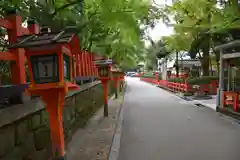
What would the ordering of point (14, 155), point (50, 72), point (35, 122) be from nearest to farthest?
point (50, 72)
point (14, 155)
point (35, 122)

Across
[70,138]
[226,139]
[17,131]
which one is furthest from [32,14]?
[226,139]

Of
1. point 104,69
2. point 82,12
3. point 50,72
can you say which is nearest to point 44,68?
point 50,72

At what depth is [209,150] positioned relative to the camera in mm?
7418

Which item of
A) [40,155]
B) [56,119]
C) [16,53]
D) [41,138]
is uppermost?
[16,53]

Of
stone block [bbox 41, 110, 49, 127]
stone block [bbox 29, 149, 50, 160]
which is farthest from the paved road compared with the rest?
stone block [bbox 41, 110, 49, 127]

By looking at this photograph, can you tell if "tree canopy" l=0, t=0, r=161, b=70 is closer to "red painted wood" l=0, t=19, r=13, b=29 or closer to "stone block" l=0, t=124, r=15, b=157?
"red painted wood" l=0, t=19, r=13, b=29

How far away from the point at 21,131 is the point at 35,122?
71cm

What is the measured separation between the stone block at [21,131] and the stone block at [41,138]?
0.48 metres

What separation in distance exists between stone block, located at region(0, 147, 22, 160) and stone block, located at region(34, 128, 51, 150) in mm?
760

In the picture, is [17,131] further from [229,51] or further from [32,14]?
[229,51]

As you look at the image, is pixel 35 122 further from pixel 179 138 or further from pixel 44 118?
pixel 179 138

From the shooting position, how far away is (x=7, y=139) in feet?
14.0

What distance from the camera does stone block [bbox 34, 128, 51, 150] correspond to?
5441 mm

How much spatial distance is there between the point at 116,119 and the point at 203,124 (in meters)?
3.35
